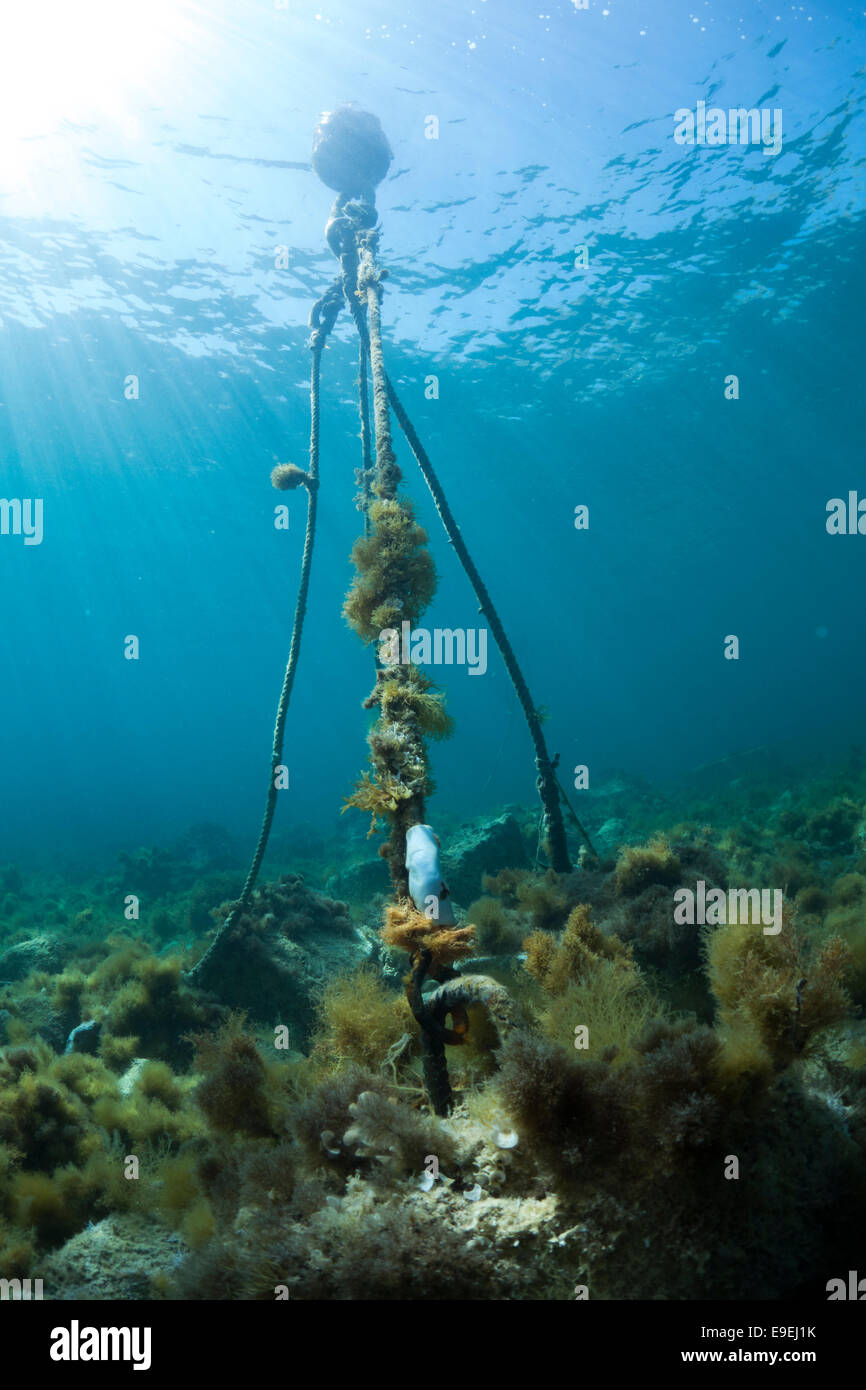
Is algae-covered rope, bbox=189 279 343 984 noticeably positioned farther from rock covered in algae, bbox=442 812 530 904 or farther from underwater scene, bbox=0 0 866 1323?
rock covered in algae, bbox=442 812 530 904

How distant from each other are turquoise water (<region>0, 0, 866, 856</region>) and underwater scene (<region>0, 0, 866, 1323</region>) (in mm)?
162

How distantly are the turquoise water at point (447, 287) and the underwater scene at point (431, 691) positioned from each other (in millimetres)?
162

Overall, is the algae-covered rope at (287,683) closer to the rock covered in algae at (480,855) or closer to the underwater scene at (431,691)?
the underwater scene at (431,691)

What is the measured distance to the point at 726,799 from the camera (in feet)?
66.6

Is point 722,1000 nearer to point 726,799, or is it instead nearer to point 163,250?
point 726,799

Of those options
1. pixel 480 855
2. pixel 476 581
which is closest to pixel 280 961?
pixel 480 855

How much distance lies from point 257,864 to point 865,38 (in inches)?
1026

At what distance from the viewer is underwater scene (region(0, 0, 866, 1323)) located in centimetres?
247

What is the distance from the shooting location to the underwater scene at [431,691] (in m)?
2.47

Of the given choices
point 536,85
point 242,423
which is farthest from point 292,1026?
point 242,423

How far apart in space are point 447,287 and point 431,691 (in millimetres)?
24283

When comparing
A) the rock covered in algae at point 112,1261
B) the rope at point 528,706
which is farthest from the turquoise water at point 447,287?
the rock covered in algae at point 112,1261

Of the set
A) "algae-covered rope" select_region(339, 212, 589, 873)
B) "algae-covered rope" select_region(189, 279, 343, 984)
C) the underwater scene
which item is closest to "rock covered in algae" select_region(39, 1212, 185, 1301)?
the underwater scene
